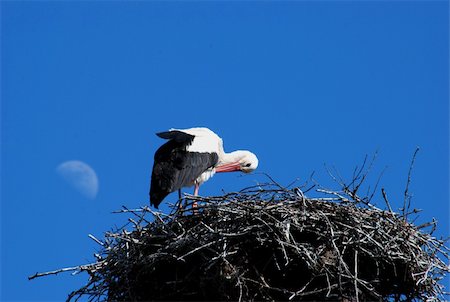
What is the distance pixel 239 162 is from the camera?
10109mm

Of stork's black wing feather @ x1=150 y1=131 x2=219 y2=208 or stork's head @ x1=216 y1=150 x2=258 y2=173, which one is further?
stork's head @ x1=216 y1=150 x2=258 y2=173

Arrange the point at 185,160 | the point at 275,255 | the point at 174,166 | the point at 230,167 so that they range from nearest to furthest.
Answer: the point at 275,255 < the point at 174,166 < the point at 185,160 < the point at 230,167

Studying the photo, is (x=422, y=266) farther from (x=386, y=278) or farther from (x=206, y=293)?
(x=206, y=293)

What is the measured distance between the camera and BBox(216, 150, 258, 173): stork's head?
10047 mm

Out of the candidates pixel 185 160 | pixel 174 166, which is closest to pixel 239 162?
pixel 185 160

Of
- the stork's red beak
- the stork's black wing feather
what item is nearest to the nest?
the stork's black wing feather

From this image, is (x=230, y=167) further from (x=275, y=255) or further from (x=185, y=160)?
(x=275, y=255)

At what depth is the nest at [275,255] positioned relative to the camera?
6.66m

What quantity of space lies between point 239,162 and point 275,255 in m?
3.39

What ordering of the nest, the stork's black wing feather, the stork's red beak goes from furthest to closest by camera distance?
the stork's red beak, the stork's black wing feather, the nest

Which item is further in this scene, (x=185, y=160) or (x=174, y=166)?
(x=185, y=160)

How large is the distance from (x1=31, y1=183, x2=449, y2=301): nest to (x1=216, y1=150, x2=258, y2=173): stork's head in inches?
112

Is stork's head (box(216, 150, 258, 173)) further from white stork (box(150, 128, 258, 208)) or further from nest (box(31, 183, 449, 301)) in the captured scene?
nest (box(31, 183, 449, 301))

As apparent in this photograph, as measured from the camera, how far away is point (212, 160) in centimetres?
946
